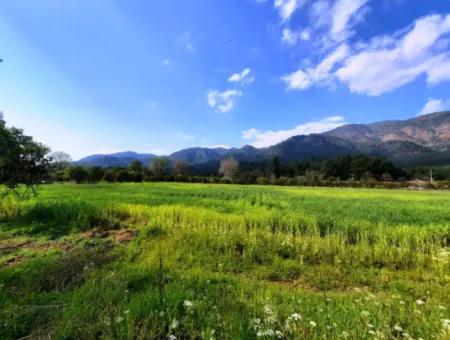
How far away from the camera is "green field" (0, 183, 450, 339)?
363 cm

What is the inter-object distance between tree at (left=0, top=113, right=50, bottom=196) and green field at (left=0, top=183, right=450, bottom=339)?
2.10 metres

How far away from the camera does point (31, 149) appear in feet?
43.8

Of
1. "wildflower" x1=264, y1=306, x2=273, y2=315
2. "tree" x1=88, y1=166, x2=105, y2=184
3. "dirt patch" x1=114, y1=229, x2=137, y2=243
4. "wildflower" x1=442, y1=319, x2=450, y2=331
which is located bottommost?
"dirt patch" x1=114, y1=229, x2=137, y2=243

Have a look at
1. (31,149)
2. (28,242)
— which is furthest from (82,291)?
(31,149)

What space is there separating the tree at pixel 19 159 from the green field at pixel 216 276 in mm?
2099

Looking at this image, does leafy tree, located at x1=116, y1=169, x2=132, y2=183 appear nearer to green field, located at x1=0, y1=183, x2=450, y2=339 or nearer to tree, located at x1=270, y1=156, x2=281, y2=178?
tree, located at x1=270, y1=156, x2=281, y2=178

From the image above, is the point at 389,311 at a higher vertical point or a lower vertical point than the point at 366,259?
higher

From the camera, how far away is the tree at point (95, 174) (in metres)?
68.0

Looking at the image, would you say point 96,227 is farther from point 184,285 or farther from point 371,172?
point 371,172

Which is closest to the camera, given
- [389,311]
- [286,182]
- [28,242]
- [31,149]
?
[389,311]

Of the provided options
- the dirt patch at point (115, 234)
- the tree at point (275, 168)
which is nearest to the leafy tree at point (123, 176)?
the tree at point (275, 168)

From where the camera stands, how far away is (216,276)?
6.36 meters

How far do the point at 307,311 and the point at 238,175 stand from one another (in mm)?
99284

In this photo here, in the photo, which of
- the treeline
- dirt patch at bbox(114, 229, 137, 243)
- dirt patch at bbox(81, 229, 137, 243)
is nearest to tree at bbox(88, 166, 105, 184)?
the treeline
